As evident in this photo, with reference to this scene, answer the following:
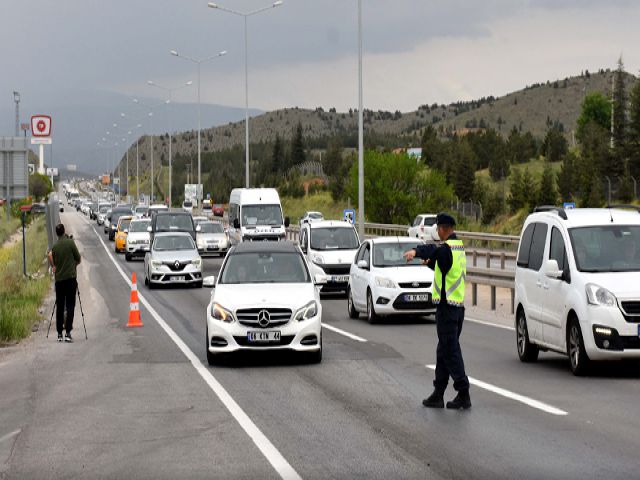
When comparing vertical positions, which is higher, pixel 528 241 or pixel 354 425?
pixel 528 241

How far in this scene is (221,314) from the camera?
16328 millimetres

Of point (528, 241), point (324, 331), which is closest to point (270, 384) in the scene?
point (528, 241)

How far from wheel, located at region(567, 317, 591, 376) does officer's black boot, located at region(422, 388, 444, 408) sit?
2.79m

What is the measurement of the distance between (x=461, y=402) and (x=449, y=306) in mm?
960

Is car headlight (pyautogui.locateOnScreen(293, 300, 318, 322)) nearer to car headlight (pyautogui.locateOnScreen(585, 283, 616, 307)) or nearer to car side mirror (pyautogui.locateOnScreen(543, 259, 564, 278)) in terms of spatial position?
car side mirror (pyautogui.locateOnScreen(543, 259, 564, 278))

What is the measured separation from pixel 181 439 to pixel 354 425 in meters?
A: 1.63

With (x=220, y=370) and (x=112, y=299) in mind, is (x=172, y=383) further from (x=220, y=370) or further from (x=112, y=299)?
(x=112, y=299)

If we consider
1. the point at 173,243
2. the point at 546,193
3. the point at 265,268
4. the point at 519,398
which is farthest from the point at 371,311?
the point at 546,193

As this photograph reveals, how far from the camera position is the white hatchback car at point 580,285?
13992mm

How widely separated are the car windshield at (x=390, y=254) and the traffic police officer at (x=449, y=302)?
12.2 m

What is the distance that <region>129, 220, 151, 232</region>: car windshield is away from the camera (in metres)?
53.9

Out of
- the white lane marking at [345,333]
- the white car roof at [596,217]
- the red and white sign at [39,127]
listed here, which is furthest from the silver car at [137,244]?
the red and white sign at [39,127]

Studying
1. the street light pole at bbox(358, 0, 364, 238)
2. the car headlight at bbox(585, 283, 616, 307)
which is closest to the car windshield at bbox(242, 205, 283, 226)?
the street light pole at bbox(358, 0, 364, 238)

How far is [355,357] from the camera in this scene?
17406 mm
